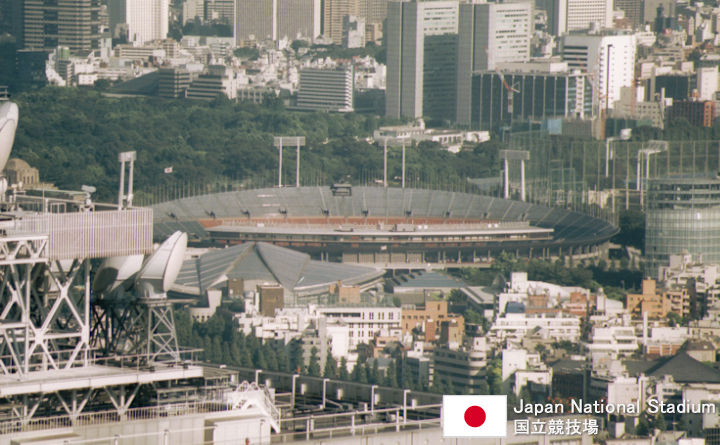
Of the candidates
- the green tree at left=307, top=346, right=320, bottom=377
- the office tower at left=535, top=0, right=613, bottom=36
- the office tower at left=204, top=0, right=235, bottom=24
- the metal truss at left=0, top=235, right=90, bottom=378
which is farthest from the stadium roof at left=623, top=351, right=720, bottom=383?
the office tower at left=204, top=0, right=235, bottom=24

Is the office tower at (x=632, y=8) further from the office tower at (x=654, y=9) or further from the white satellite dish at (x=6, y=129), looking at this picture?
the white satellite dish at (x=6, y=129)

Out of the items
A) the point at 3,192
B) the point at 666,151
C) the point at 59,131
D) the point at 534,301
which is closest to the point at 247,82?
the point at 59,131

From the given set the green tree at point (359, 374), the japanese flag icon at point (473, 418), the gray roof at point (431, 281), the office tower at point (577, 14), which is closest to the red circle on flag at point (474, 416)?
the japanese flag icon at point (473, 418)

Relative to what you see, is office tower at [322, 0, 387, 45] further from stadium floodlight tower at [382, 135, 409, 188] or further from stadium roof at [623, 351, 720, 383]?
stadium roof at [623, 351, 720, 383]

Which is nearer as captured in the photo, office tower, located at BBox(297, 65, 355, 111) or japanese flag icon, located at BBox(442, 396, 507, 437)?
japanese flag icon, located at BBox(442, 396, 507, 437)

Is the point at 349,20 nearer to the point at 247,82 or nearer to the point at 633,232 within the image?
the point at 247,82


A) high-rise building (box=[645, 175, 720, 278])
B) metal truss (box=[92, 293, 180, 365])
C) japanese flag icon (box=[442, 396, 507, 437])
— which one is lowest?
high-rise building (box=[645, 175, 720, 278])

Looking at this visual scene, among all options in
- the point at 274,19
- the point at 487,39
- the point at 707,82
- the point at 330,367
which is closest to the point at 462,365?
the point at 330,367
